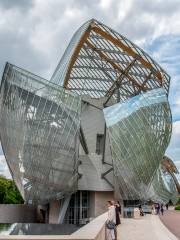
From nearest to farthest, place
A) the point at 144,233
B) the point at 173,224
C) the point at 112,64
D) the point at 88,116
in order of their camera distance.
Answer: the point at 144,233 → the point at 173,224 → the point at 112,64 → the point at 88,116

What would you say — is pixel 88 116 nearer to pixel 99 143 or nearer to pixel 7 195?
pixel 99 143

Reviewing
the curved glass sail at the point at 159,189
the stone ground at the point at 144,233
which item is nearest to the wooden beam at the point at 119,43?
the stone ground at the point at 144,233

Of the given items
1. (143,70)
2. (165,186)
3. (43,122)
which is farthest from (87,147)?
(165,186)

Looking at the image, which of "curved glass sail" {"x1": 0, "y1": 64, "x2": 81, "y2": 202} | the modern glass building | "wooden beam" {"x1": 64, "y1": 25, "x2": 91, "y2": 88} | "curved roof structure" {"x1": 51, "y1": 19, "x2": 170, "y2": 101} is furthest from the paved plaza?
"wooden beam" {"x1": 64, "y1": 25, "x2": 91, "y2": 88}

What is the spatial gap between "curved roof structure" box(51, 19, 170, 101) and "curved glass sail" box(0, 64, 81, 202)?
35.6 ft

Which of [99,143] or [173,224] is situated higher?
[99,143]

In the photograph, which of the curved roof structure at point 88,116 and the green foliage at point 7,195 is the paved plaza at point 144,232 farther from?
the green foliage at point 7,195

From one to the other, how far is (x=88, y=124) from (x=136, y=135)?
12.2 m

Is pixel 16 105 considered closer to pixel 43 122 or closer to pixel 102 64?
pixel 43 122

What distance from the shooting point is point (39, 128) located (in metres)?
32.1

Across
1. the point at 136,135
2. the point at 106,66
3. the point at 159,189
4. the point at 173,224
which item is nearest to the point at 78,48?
the point at 106,66

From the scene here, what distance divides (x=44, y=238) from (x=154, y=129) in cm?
3719

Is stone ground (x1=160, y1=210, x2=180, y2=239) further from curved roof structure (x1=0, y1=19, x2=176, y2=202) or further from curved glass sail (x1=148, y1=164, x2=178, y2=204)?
curved glass sail (x1=148, y1=164, x2=178, y2=204)

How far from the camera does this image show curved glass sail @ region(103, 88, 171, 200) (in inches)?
1558
